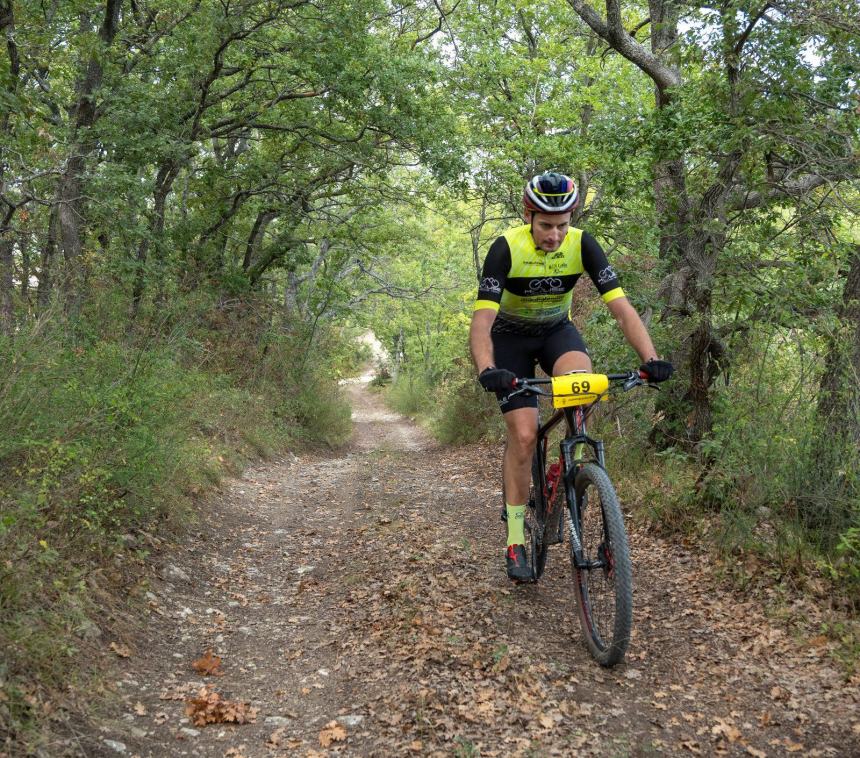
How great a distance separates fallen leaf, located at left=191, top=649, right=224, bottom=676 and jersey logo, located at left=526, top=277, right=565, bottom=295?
2.91 meters

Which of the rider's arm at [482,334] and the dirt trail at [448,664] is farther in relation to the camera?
the rider's arm at [482,334]

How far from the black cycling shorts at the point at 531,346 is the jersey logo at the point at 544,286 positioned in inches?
12.3

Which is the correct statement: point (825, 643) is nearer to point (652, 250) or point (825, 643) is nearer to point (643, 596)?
point (643, 596)

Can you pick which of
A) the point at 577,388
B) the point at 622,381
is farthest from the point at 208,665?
the point at 622,381

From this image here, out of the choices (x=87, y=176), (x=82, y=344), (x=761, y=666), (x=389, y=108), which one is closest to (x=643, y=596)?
(x=761, y=666)

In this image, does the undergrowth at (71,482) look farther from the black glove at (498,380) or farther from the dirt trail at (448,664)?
the black glove at (498,380)

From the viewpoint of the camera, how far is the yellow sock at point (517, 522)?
468cm

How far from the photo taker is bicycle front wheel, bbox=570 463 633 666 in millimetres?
3584

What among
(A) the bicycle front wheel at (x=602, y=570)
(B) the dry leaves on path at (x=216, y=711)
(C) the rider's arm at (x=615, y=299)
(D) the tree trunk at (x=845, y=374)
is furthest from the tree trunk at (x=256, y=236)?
(B) the dry leaves on path at (x=216, y=711)

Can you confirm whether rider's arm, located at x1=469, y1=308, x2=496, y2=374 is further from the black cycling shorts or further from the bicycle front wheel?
the bicycle front wheel

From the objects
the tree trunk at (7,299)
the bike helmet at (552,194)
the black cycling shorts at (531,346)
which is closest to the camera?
the bike helmet at (552,194)

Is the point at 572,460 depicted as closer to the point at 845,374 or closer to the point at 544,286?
the point at 544,286

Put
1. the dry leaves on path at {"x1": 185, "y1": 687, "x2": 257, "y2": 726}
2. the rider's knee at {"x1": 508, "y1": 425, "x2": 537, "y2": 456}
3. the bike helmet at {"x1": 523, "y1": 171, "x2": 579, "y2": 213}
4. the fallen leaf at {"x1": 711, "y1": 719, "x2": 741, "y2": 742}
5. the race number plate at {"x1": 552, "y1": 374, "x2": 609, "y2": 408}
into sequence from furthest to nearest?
the rider's knee at {"x1": 508, "y1": 425, "x2": 537, "y2": 456}, the bike helmet at {"x1": 523, "y1": 171, "x2": 579, "y2": 213}, the race number plate at {"x1": 552, "y1": 374, "x2": 609, "y2": 408}, the dry leaves on path at {"x1": 185, "y1": 687, "x2": 257, "y2": 726}, the fallen leaf at {"x1": 711, "y1": 719, "x2": 741, "y2": 742}

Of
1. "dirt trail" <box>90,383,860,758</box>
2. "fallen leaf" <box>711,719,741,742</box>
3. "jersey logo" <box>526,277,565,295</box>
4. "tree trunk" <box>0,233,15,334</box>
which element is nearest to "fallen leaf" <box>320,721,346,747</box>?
"dirt trail" <box>90,383,860,758</box>
